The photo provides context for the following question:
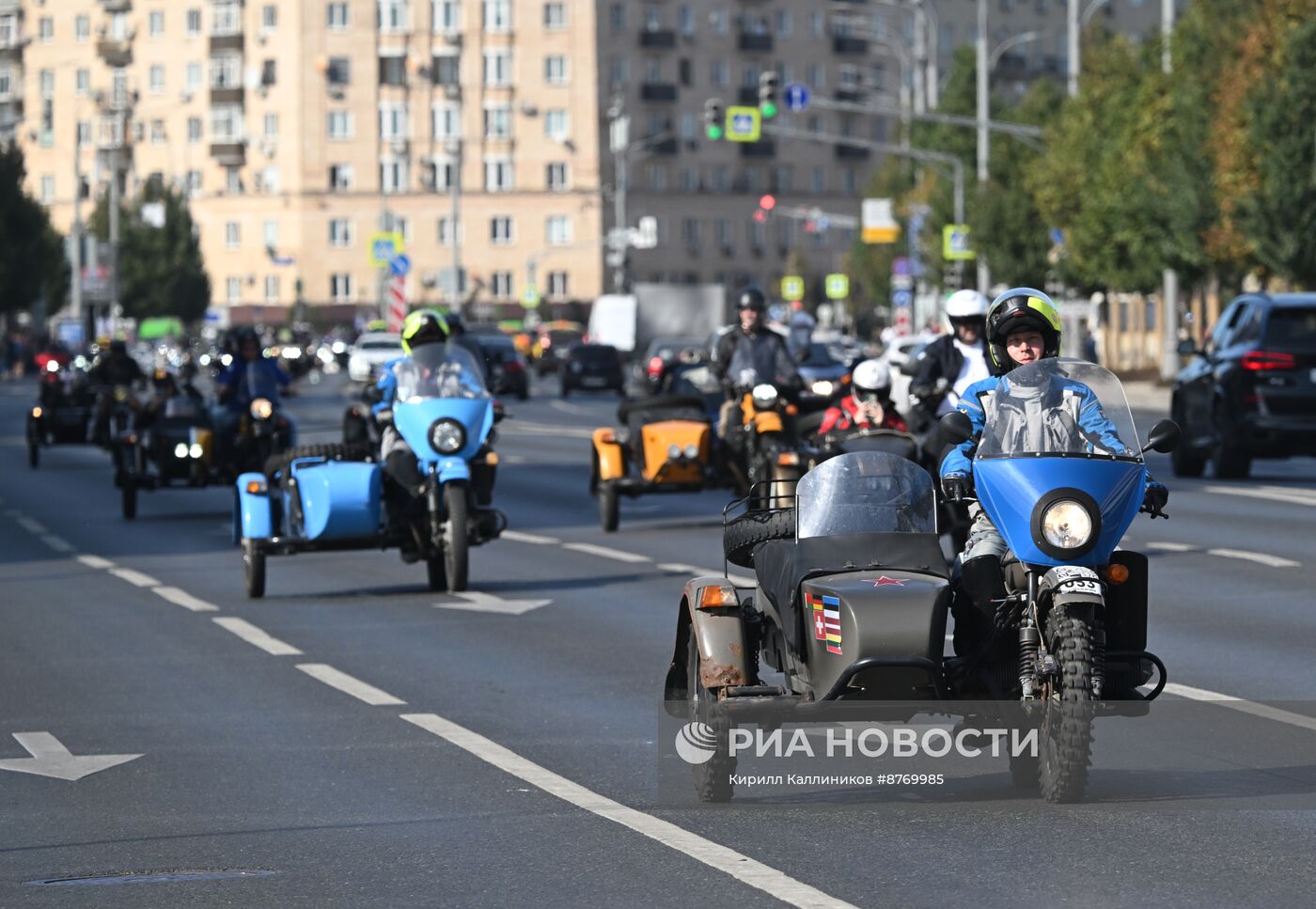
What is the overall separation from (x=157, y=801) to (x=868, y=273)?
10019 centimetres

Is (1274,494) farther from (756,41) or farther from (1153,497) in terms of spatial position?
(756,41)

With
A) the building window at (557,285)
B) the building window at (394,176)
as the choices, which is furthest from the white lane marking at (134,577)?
the building window at (557,285)

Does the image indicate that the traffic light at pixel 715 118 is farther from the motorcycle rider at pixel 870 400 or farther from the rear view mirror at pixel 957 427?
the rear view mirror at pixel 957 427

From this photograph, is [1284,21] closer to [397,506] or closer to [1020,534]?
[397,506]

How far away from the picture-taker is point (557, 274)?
149m

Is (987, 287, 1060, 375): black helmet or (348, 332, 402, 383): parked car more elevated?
(987, 287, 1060, 375): black helmet

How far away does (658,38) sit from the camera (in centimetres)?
15162

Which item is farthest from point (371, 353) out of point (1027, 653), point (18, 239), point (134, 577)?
point (1027, 653)

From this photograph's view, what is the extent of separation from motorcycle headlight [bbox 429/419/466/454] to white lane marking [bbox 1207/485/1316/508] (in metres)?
10.0

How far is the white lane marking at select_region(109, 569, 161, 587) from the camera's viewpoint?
1897cm

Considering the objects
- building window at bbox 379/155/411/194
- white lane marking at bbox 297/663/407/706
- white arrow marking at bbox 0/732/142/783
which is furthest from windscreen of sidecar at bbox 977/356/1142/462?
building window at bbox 379/155/411/194

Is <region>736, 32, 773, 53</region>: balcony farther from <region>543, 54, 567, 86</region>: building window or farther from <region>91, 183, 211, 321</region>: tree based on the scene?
<region>91, 183, 211, 321</region>: tree

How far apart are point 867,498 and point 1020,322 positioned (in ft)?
2.58

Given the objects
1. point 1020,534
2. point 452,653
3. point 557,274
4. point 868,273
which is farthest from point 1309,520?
point 557,274
